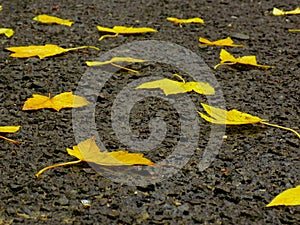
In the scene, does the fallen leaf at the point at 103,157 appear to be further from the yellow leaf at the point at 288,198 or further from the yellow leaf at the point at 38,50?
the yellow leaf at the point at 38,50

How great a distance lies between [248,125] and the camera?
154 cm

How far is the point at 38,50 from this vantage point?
6.45 feet

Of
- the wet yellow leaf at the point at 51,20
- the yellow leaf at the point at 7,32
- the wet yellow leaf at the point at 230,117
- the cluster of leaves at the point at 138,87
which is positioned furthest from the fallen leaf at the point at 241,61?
the yellow leaf at the point at 7,32

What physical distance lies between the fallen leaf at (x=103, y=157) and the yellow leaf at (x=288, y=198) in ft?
0.97

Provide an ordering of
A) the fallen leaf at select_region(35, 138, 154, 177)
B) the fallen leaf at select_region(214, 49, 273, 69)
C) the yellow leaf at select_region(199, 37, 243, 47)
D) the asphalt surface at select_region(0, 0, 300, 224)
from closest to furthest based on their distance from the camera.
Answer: the asphalt surface at select_region(0, 0, 300, 224)
the fallen leaf at select_region(35, 138, 154, 177)
the fallen leaf at select_region(214, 49, 273, 69)
the yellow leaf at select_region(199, 37, 243, 47)


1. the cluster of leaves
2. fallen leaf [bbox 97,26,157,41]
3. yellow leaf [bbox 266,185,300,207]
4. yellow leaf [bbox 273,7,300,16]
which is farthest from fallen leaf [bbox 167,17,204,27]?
yellow leaf [bbox 266,185,300,207]

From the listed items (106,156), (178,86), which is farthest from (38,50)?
(106,156)

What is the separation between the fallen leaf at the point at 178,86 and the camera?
1715mm

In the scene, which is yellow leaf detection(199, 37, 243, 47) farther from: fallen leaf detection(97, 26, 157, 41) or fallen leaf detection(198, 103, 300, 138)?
fallen leaf detection(198, 103, 300, 138)

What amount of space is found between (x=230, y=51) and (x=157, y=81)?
382 mm

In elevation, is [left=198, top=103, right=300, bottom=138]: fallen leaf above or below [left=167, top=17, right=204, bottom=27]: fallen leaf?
above

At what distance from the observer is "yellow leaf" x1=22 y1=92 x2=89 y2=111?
5.27ft

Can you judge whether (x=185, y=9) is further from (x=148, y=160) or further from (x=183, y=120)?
(x=148, y=160)

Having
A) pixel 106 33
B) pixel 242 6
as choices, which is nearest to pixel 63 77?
pixel 106 33
